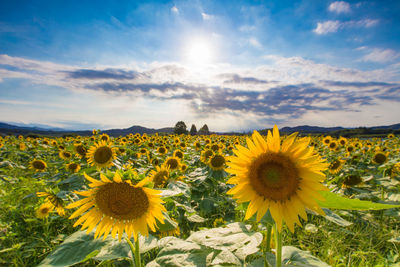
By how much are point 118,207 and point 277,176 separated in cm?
127

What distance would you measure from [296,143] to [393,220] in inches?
200

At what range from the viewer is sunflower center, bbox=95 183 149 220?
5.23ft

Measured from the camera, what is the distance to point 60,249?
4.90 feet

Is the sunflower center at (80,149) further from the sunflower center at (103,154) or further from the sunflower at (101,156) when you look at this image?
the sunflower center at (103,154)

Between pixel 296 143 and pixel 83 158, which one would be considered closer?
pixel 296 143

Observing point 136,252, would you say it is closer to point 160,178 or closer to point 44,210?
point 160,178

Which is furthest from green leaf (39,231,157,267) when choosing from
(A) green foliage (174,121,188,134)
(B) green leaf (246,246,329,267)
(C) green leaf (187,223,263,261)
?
(A) green foliage (174,121,188,134)

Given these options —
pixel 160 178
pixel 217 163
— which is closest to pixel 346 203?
pixel 160 178

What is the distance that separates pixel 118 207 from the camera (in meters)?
1.60

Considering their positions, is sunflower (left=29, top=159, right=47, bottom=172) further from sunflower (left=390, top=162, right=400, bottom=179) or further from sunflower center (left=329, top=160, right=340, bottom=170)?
sunflower (left=390, top=162, right=400, bottom=179)

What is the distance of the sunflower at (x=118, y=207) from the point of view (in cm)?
159

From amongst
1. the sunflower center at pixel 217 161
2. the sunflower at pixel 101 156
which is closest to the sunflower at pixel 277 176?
the sunflower at pixel 101 156

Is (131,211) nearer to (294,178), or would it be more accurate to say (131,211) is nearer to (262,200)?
(262,200)

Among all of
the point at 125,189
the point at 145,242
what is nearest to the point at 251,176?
the point at 125,189
